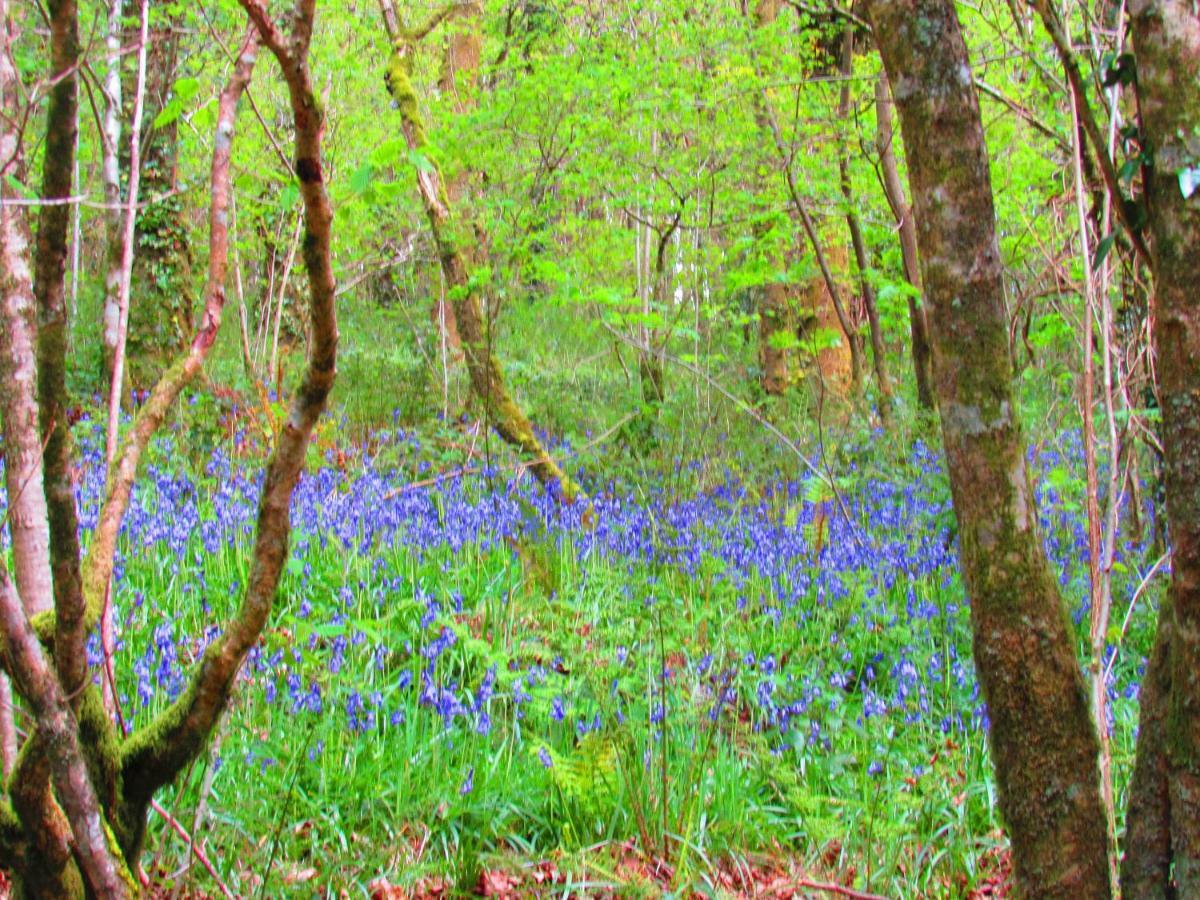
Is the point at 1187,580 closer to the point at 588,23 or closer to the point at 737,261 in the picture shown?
the point at 588,23

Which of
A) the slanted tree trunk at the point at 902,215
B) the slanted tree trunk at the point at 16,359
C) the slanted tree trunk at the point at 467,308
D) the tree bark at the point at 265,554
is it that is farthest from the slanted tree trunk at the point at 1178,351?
the slanted tree trunk at the point at 902,215

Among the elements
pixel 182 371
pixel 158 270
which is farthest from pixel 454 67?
pixel 182 371

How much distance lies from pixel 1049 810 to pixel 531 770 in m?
1.69

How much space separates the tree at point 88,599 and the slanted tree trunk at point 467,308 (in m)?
4.01

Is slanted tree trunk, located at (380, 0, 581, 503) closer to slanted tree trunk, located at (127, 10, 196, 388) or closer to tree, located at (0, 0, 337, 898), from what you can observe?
slanted tree trunk, located at (127, 10, 196, 388)

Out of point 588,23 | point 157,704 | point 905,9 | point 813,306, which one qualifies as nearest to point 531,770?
point 157,704

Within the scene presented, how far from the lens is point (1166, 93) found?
1.57 m

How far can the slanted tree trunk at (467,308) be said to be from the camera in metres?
6.06

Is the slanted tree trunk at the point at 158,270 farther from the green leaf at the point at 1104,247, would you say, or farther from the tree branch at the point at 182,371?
the green leaf at the point at 1104,247

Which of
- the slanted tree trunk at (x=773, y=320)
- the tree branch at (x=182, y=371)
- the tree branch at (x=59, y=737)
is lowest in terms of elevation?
the tree branch at (x=59, y=737)

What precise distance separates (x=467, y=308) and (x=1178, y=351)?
5.08m

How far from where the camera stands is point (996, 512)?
1.76 m

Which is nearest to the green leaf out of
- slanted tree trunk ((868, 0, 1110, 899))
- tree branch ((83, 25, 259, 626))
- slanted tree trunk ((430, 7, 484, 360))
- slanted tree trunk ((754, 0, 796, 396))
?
slanted tree trunk ((868, 0, 1110, 899))

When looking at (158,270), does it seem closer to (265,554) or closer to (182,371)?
(182,371)
